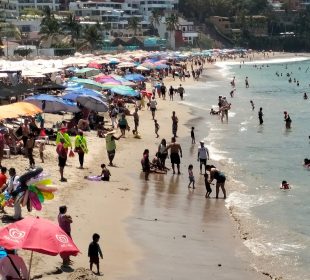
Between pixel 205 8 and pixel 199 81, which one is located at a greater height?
pixel 205 8

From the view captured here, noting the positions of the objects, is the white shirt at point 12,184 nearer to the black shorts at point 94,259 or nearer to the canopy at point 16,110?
the black shorts at point 94,259

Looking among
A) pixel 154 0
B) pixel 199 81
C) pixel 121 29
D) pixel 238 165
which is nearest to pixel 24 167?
pixel 238 165

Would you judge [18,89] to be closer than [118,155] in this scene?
No

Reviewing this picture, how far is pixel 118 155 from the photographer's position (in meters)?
20.7

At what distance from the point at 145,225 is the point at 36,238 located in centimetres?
594

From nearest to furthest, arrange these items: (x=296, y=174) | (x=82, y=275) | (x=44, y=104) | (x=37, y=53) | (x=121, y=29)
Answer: (x=82, y=275) < (x=296, y=174) < (x=44, y=104) < (x=37, y=53) < (x=121, y=29)

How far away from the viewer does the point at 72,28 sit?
327ft

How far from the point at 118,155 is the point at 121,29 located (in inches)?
4482

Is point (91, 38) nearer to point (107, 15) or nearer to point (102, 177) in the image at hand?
point (107, 15)

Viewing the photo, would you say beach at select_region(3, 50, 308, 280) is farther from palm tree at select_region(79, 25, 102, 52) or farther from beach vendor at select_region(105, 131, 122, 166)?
palm tree at select_region(79, 25, 102, 52)

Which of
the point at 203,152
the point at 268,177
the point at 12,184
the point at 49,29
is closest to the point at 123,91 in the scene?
the point at 203,152

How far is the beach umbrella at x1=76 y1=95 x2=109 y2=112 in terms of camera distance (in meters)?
24.6

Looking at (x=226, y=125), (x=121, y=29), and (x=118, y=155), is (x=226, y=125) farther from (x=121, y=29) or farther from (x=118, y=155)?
(x=121, y=29)

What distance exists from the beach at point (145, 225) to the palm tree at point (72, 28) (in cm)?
8150
